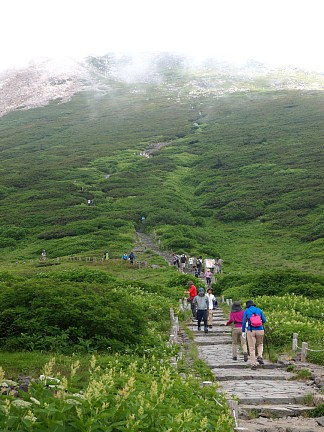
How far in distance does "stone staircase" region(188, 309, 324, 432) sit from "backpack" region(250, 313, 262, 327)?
1.24m

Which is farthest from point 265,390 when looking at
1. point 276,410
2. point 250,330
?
point 250,330

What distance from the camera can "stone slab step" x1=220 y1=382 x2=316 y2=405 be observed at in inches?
438

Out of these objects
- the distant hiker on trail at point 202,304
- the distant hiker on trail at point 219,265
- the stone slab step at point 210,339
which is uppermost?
the distant hiker on trail at point 219,265

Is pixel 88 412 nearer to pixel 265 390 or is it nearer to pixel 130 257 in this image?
pixel 265 390

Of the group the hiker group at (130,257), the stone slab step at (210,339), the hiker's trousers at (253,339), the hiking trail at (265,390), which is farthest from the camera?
the hiker group at (130,257)

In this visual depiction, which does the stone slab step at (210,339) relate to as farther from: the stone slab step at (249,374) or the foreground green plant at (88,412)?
the foreground green plant at (88,412)

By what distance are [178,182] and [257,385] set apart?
81.4 meters

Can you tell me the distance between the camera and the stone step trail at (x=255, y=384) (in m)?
10.6

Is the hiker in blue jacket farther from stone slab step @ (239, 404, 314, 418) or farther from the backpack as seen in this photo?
stone slab step @ (239, 404, 314, 418)

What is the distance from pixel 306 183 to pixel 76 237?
36.8 meters

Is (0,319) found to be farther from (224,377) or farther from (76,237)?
(76,237)

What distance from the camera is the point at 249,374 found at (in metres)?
13.9

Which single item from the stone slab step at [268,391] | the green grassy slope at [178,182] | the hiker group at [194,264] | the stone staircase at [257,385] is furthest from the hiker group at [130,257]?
the stone slab step at [268,391]

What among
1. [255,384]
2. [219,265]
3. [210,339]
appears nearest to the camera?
[255,384]
